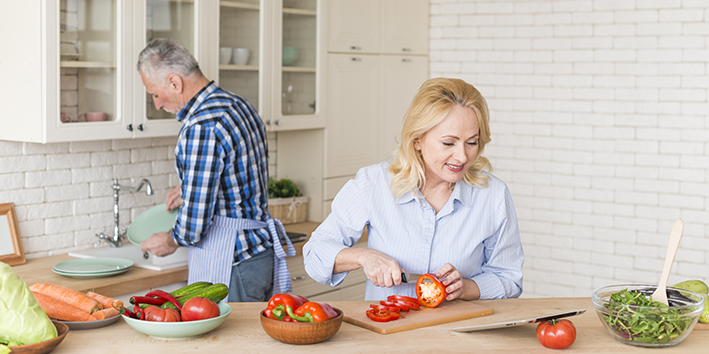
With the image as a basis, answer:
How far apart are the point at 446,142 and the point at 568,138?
2522 mm

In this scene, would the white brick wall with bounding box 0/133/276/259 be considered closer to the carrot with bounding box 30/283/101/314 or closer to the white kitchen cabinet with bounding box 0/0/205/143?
the white kitchen cabinet with bounding box 0/0/205/143

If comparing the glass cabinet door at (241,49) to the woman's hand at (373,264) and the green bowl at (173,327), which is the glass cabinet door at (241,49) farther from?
the green bowl at (173,327)

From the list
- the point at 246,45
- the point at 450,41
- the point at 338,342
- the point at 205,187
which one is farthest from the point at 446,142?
the point at 450,41

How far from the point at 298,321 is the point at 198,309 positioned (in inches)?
10.3

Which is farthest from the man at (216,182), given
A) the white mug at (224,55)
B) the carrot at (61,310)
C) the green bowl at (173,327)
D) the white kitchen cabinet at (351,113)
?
the white kitchen cabinet at (351,113)

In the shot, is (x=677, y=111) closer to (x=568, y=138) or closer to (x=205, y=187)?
(x=568, y=138)

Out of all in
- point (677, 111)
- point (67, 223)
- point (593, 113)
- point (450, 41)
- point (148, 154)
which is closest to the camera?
point (67, 223)

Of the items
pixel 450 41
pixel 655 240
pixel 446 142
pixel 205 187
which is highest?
pixel 450 41

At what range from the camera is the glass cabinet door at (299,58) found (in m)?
4.08

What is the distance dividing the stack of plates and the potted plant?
1.22 metres

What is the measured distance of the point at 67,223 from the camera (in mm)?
3496

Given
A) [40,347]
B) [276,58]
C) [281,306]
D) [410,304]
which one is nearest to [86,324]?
[40,347]

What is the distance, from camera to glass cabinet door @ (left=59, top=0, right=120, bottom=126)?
299cm

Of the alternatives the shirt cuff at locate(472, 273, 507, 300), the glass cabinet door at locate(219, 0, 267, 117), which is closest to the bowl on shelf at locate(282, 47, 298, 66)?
the glass cabinet door at locate(219, 0, 267, 117)
